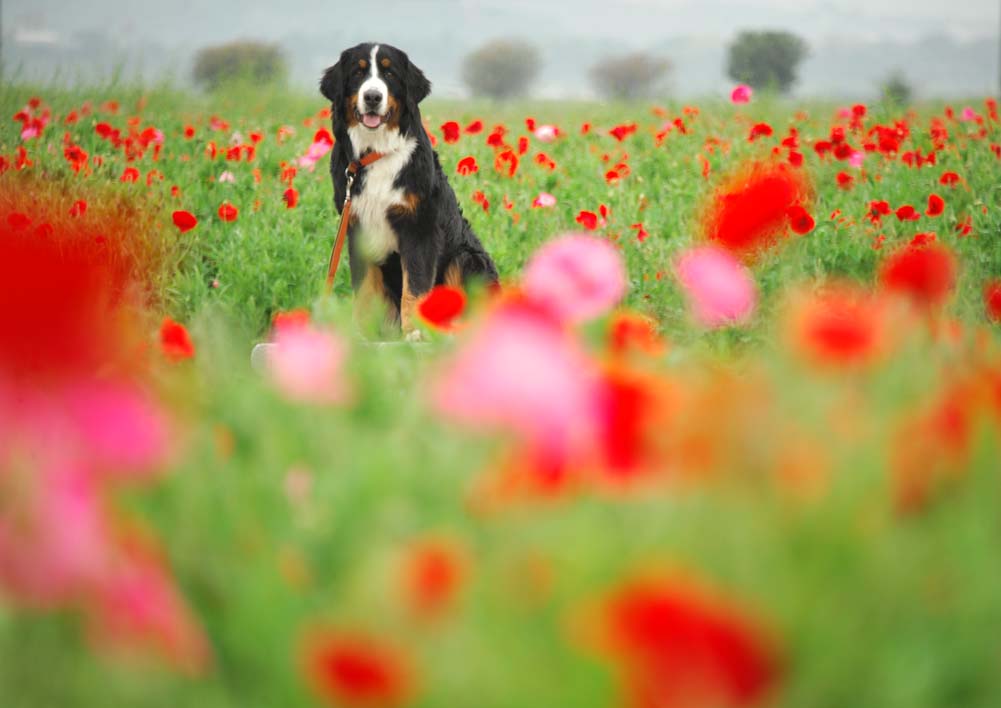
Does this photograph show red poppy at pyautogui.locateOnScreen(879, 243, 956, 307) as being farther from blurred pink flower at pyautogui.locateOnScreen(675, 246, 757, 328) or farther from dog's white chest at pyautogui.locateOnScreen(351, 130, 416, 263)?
dog's white chest at pyautogui.locateOnScreen(351, 130, 416, 263)

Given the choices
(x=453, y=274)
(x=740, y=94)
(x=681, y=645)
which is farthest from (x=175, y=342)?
(x=740, y=94)

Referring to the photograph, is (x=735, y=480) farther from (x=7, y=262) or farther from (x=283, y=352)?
(x=7, y=262)

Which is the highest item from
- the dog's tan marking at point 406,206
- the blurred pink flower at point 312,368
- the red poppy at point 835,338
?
the dog's tan marking at point 406,206

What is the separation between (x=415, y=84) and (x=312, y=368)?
407 centimetres

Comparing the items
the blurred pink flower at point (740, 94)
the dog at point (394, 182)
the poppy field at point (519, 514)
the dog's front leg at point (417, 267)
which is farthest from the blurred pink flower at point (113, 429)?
the blurred pink flower at point (740, 94)

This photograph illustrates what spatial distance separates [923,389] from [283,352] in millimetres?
853

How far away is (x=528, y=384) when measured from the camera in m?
0.89

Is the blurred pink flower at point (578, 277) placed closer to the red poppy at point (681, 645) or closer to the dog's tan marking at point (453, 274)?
the red poppy at point (681, 645)

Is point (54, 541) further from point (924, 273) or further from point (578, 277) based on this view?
point (924, 273)

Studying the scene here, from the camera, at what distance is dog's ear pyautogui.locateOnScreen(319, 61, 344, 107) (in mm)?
4961

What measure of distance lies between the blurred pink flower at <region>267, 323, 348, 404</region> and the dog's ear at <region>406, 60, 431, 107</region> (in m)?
3.84

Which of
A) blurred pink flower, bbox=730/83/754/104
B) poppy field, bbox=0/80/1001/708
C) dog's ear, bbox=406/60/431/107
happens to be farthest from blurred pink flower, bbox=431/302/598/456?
blurred pink flower, bbox=730/83/754/104

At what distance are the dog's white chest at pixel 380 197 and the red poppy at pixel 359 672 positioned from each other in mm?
4216

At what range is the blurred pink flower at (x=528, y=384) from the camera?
891 millimetres
